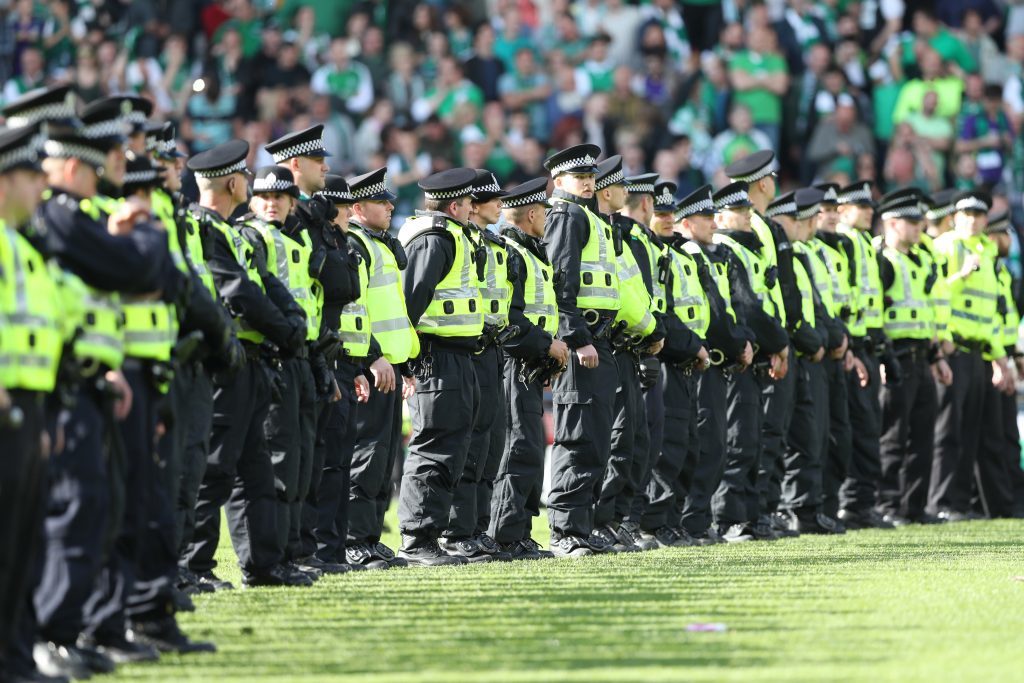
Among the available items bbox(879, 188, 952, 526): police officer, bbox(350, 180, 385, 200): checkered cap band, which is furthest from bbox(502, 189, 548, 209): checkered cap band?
bbox(879, 188, 952, 526): police officer

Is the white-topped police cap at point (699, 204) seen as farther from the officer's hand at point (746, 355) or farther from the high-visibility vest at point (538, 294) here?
the high-visibility vest at point (538, 294)

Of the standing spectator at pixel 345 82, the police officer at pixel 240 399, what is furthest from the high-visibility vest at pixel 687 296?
the standing spectator at pixel 345 82

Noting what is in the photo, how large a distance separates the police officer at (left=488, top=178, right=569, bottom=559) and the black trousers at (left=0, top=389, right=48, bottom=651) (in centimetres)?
598

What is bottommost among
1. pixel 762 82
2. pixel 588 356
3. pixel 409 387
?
pixel 409 387

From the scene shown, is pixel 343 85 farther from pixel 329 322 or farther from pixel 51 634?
pixel 51 634

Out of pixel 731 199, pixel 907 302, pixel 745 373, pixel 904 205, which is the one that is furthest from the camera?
pixel 904 205

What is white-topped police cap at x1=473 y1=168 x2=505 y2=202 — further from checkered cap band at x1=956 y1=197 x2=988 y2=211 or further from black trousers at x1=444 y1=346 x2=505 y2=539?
checkered cap band at x1=956 y1=197 x2=988 y2=211

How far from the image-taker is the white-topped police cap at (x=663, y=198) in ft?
50.3

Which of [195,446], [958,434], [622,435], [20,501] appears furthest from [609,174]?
[20,501]

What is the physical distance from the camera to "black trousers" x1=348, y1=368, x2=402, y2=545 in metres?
12.9

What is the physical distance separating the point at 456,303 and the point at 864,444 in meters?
5.79

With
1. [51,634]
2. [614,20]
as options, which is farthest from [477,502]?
[614,20]

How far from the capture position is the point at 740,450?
15.4 meters

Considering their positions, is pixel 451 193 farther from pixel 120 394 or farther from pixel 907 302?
pixel 907 302
